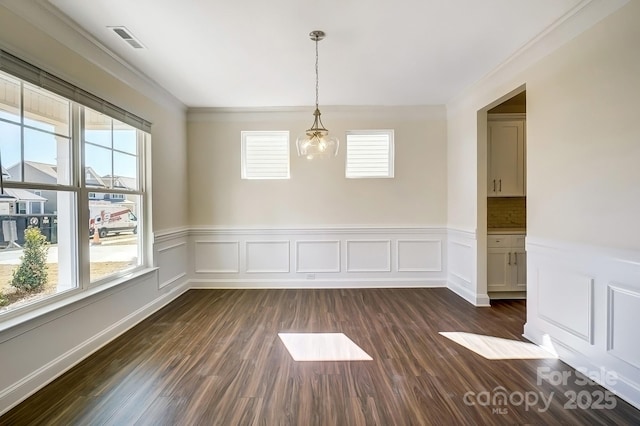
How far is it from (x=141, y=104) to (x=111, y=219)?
1435mm

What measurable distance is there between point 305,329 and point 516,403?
6.30 ft

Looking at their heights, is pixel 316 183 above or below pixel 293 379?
above

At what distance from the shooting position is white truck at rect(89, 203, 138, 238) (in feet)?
9.36

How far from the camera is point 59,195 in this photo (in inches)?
97.3

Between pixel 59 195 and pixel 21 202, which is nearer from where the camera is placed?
pixel 21 202

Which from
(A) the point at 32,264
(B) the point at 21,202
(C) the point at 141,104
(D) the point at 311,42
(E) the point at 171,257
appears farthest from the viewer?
(E) the point at 171,257

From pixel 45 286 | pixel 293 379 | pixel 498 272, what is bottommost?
pixel 293 379

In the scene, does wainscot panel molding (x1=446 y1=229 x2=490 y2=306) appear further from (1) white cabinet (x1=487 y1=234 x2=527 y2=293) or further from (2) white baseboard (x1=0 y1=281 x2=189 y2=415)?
(2) white baseboard (x1=0 y1=281 x2=189 y2=415)

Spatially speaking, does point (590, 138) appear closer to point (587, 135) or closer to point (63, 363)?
point (587, 135)

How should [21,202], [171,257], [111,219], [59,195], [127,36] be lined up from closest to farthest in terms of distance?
[21,202] < [59,195] < [127,36] < [111,219] < [171,257]

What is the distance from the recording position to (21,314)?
2.12 m

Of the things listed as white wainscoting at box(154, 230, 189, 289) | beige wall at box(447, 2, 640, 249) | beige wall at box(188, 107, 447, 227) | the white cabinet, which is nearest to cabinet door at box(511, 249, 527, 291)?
the white cabinet

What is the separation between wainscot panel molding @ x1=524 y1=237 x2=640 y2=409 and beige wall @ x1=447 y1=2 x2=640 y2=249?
0.14 metres

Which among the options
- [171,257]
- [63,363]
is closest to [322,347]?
[63,363]
